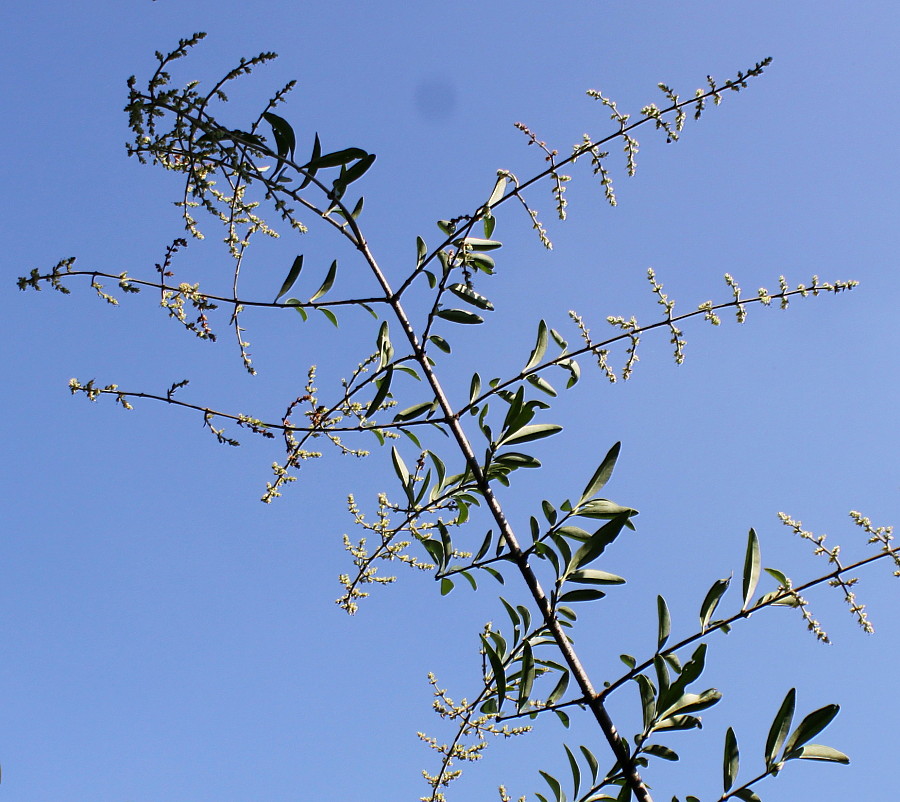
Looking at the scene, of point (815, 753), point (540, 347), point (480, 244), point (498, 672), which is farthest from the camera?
point (480, 244)

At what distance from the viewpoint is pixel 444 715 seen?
2.57 m

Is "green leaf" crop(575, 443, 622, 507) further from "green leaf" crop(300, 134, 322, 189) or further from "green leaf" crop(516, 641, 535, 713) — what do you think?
"green leaf" crop(300, 134, 322, 189)

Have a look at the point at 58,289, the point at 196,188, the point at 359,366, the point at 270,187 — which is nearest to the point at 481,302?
the point at 359,366

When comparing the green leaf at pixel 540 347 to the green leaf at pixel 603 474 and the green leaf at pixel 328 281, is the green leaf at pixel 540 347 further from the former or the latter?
the green leaf at pixel 328 281

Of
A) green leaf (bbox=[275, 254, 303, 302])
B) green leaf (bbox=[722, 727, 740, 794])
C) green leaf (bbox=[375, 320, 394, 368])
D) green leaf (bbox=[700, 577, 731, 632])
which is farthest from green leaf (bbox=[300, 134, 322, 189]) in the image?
green leaf (bbox=[722, 727, 740, 794])

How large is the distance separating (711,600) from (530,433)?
0.68 meters

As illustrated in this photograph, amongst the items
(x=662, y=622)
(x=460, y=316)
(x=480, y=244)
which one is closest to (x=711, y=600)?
(x=662, y=622)

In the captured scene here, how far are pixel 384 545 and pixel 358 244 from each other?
930 millimetres

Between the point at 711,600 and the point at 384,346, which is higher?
the point at 384,346

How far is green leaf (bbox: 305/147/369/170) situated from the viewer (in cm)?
221

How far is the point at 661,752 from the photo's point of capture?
1809 millimetres

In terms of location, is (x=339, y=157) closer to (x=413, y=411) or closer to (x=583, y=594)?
(x=413, y=411)

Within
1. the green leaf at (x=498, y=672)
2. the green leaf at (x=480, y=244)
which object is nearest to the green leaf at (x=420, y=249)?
the green leaf at (x=480, y=244)

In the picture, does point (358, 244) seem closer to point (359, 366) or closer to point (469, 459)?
point (359, 366)
